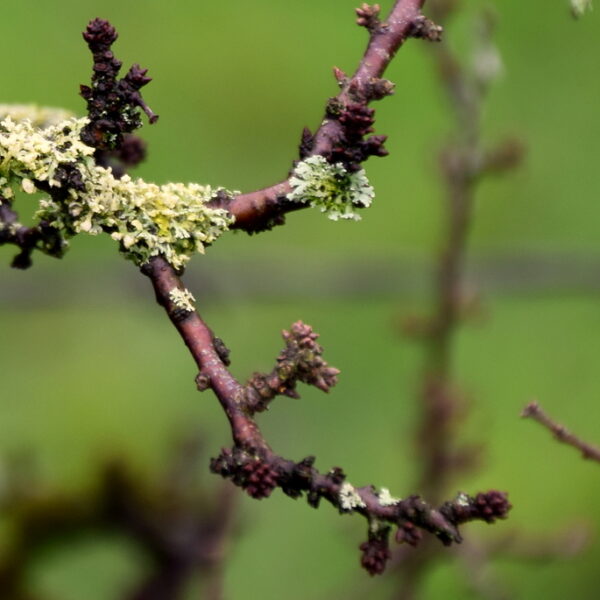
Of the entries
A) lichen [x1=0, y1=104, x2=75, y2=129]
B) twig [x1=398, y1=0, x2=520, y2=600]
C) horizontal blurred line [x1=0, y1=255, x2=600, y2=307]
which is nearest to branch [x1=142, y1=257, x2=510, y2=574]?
lichen [x1=0, y1=104, x2=75, y2=129]

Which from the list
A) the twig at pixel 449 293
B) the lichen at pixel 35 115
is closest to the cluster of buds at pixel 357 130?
the lichen at pixel 35 115

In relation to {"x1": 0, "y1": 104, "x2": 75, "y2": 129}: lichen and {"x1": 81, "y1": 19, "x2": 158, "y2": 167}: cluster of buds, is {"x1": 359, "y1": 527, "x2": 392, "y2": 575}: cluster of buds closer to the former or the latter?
{"x1": 81, "y1": 19, "x2": 158, "y2": 167}: cluster of buds

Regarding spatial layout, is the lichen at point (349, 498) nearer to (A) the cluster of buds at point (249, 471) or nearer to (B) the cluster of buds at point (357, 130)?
(A) the cluster of buds at point (249, 471)

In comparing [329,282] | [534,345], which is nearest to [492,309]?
[534,345]

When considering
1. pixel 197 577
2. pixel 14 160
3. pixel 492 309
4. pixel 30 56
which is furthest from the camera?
pixel 30 56

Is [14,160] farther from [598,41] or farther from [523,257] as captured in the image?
[598,41]
